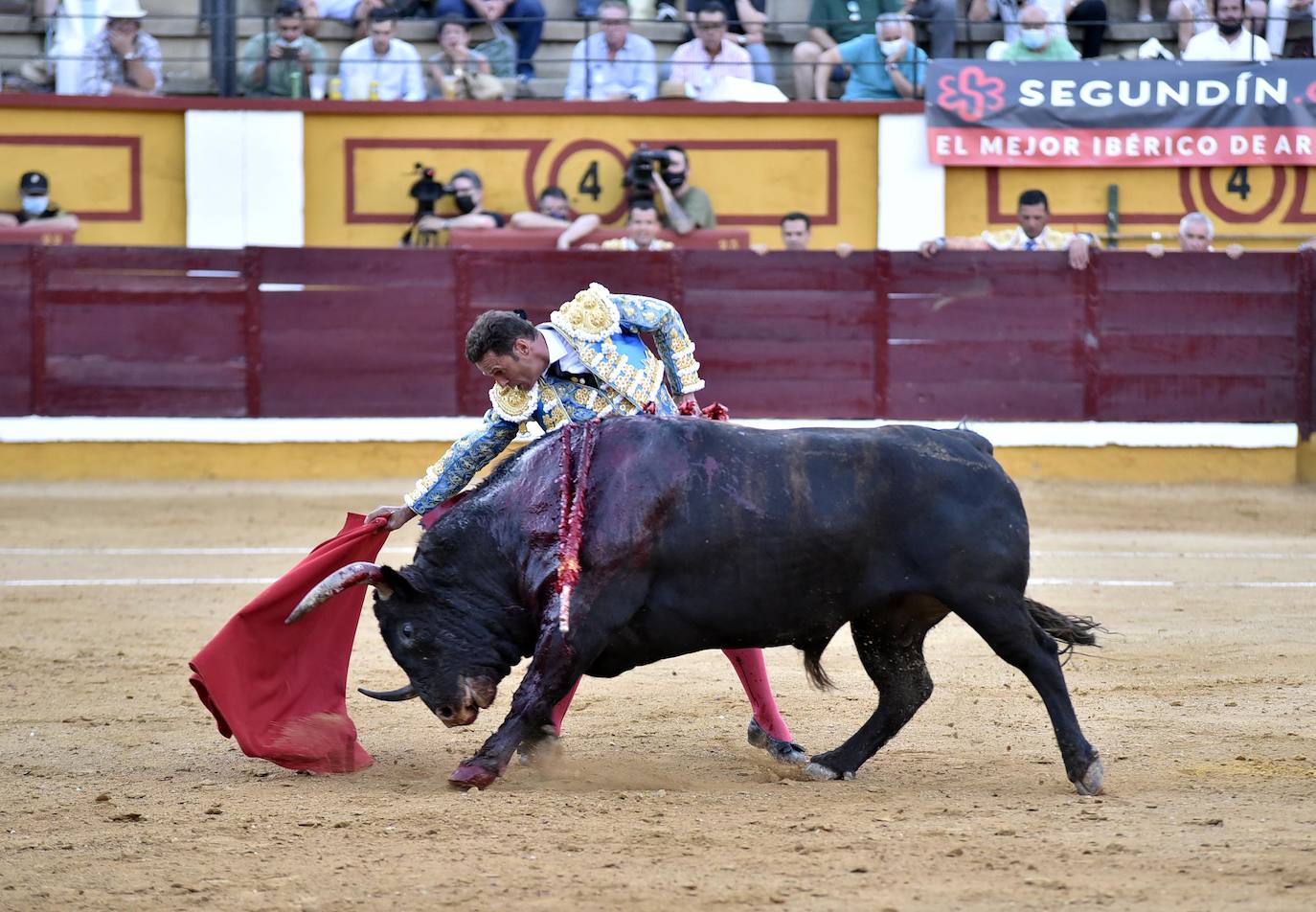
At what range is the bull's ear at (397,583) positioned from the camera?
3.80m

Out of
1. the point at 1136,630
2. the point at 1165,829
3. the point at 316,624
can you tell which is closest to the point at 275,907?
the point at 316,624

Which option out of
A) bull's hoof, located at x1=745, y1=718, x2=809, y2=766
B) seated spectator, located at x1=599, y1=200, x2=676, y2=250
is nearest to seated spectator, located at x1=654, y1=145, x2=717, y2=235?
seated spectator, located at x1=599, y1=200, x2=676, y2=250

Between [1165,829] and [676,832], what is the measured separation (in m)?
0.91

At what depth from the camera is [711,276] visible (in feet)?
31.8

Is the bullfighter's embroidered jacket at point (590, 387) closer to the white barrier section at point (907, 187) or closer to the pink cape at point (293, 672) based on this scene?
the pink cape at point (293, 672)

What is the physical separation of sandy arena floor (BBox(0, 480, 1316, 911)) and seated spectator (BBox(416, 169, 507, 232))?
4.02m

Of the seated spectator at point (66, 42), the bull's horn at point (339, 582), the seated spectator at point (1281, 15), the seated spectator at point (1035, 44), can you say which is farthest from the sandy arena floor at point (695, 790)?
the seated spectator at point (1281, 15)

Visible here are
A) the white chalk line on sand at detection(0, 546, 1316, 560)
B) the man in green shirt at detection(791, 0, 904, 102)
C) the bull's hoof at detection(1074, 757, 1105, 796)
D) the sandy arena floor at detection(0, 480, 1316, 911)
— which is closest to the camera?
the sandy arena floor at detection(0, 480, 1316, 911)

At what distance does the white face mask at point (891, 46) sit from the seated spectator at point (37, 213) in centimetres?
487

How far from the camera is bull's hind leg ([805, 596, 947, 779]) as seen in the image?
3.78 metres

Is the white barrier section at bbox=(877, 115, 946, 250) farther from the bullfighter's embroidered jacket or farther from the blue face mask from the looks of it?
the bullfighter's embroidered jacket

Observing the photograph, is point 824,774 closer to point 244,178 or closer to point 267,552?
point 267,552

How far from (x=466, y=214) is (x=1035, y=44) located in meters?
3.47

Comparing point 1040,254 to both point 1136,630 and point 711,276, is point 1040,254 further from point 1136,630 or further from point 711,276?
point 1136,630
